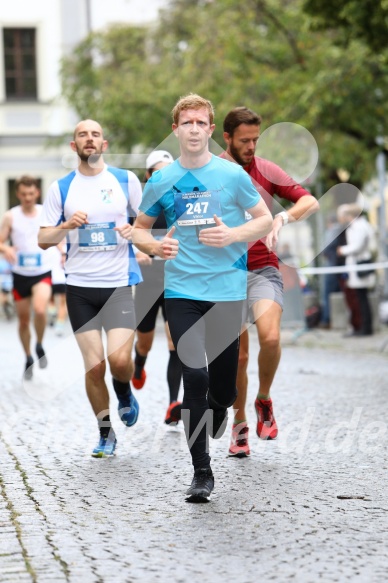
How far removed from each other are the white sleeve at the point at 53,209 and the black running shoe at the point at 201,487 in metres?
2.05

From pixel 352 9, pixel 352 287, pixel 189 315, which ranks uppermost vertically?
pixel 352 9

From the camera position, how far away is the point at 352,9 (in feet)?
46.6

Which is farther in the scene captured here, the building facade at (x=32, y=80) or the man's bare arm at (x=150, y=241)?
the building facade at (x=32, y=80)

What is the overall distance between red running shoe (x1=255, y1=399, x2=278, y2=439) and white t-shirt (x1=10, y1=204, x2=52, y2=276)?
593 centimetres

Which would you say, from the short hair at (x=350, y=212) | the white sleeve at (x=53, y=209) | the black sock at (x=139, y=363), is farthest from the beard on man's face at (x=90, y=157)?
the short hair at (x=350, y=212)

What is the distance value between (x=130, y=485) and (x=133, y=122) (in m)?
21.1

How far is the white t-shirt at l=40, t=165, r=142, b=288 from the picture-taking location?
7.63 meters

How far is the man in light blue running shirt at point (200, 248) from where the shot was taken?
246 inches

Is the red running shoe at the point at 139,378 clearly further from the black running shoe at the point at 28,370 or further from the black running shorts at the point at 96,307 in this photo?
the black running shoe at the point at 28,370

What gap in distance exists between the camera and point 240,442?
753 cm

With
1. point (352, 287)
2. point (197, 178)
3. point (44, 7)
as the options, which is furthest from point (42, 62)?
point (197, 178)

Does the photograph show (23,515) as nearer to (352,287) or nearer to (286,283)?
(286,283)

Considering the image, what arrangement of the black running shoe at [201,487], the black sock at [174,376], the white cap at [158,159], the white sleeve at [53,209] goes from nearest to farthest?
1. the black running shoe at [201,487]
2. the white sleeve at [53,209]
3. the white cap at [158,159]
4. the black sock at [174,376]

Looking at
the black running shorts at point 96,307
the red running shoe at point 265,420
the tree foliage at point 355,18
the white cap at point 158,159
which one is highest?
the tree foliage at point 355,18
